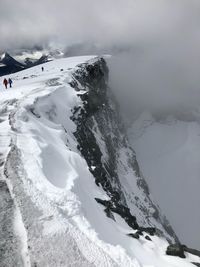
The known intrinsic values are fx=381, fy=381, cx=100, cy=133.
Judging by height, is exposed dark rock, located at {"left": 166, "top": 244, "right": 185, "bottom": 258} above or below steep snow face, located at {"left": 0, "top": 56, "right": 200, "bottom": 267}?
below

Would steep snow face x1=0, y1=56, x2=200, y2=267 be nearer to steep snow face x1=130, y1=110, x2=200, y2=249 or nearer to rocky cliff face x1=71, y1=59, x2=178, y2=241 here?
rocky cliff face x1=71, y1=59, x2=178, y2=241

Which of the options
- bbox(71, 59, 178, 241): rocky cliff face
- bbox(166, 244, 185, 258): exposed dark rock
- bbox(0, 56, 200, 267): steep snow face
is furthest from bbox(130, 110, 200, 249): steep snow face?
bbox(166, 244, 185, 258): exposed dark rock

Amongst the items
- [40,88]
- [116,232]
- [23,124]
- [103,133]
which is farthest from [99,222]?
[103,133]

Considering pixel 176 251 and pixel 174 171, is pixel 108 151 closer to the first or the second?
pixel 176 251

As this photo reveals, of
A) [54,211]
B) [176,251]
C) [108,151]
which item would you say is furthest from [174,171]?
[54,211]

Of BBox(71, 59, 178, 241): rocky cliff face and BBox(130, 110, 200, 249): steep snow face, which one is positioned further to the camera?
BBox(130, 110, 200, 249): steep snow face

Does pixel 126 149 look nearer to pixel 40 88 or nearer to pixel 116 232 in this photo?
pixel 40 88

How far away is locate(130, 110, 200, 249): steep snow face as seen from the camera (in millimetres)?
105688

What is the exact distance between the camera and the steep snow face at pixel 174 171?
105688 millimetres

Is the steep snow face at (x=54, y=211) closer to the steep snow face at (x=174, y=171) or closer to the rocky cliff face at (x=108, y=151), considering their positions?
the rocky cliff face at (x=108, y=151)

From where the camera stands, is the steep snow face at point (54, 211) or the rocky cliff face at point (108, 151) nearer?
the steep snow face at point (54, 211)

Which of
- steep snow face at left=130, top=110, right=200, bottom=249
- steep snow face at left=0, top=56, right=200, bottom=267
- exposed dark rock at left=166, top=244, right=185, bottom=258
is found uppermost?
steep snow face at left=0, top=56, right=200, bottom=267

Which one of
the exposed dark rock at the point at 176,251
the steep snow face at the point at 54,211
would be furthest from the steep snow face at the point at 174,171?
the exposed dark rock at the point at 176,251

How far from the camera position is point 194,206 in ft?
394
